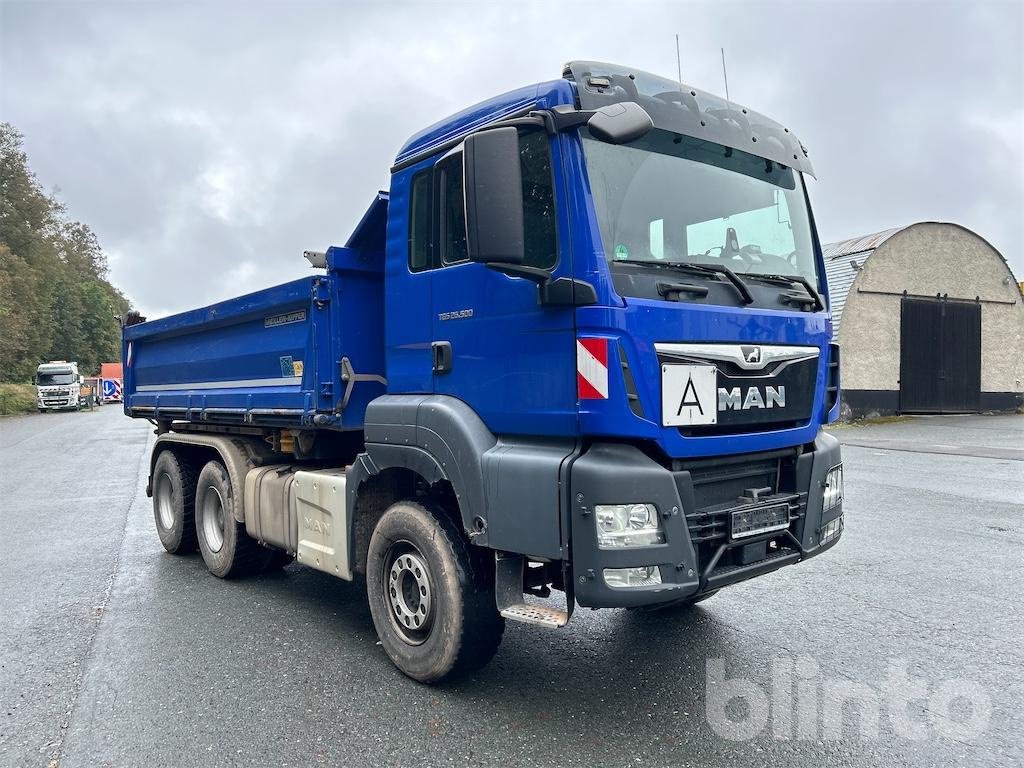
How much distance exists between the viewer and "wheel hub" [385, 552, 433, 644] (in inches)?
157

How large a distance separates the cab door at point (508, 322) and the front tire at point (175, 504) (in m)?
3.89

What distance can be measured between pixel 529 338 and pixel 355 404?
1836 millimetres

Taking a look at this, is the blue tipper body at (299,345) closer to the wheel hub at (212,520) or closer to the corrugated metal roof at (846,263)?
the wheel hub at (212,520)

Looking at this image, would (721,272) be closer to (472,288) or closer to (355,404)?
(472,288)

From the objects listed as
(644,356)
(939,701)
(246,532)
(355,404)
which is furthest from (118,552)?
(939,701)

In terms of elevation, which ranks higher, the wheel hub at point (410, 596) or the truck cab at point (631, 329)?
the truck cab at point (631, 329)

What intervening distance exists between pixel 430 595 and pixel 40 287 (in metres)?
58.7

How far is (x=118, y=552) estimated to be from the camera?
7.30 metres

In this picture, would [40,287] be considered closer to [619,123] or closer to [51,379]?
[51,379]

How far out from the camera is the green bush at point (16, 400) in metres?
40.0

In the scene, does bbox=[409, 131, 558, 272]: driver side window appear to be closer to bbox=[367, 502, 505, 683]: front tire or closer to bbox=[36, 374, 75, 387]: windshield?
bbox=[367, 502, 505, 683]: front tire

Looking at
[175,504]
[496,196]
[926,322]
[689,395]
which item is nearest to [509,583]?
[689,395]

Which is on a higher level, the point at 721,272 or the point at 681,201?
the point at 681,201

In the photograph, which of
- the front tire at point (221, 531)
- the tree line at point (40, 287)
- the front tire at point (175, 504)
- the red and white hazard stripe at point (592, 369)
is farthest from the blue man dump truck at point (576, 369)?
the tree line at point (40, 287)
